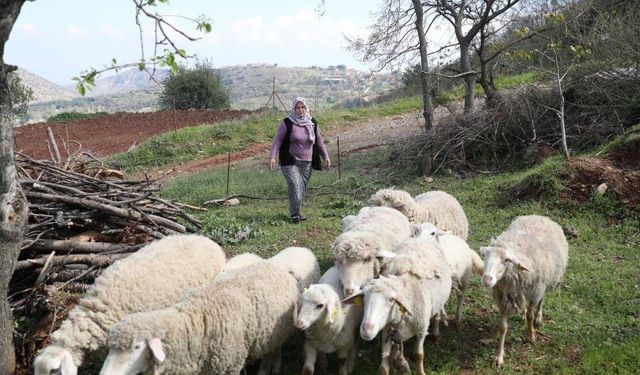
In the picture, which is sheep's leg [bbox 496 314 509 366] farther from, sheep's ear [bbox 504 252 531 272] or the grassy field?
sheep's ear [bbox 504 252 531 272]

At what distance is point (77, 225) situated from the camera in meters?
7.19

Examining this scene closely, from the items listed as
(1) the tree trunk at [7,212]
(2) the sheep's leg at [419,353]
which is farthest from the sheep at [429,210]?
Answer: (1) the tree trunk at [7,212]

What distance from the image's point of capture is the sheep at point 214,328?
409cm

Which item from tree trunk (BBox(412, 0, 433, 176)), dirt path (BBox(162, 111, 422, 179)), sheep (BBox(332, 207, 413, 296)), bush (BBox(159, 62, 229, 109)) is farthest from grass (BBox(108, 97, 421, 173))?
sheep (BBox(332, 207, 413, 296))

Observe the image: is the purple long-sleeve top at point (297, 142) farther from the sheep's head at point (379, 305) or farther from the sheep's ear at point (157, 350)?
the sheep's ear at point (157, 350)

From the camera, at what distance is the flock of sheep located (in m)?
4.36

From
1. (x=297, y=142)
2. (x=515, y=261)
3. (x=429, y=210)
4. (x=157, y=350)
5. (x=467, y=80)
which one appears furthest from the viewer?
(x=467, y=80)

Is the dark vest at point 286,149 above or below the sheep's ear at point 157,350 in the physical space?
above

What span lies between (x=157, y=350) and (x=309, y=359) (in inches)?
56.4

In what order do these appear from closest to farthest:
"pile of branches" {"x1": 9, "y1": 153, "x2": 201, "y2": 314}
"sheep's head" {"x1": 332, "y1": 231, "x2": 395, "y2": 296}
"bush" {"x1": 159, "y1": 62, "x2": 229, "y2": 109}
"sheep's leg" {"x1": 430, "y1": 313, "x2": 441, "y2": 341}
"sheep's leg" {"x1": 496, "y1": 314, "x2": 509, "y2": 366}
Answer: "sheep's leg" {"x1": 496, "y1": 314, "x2": 509, "y2": 366} → "sheep's head" {"x1": 332, "y1": 231, "x2": 395, "y2": 296} → "sheep's leg" {"x1": 430, "y1": 313, "x2": 441, "y2": 341} → "pile of branches" {"x1": 9, "y1": 153, "x2": 201, "y2": 314} → "bush" {"x1": 159, "y1": 62, "x2": 229, "y2": 109}

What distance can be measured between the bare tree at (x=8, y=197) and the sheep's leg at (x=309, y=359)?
8.31ft

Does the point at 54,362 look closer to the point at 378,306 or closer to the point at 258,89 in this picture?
the point at 378,306

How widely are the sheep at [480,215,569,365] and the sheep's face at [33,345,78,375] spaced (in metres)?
3.76

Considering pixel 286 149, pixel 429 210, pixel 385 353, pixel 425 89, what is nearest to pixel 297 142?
pixel 286 149
